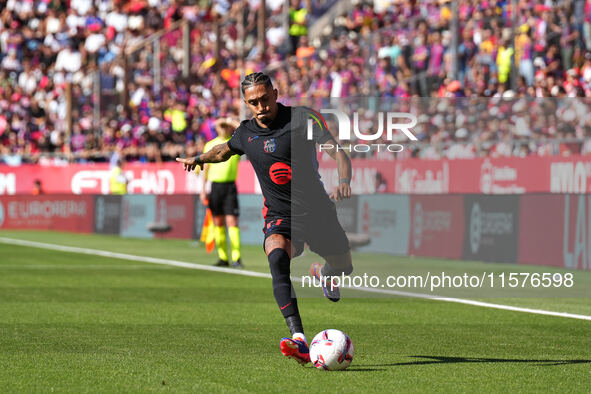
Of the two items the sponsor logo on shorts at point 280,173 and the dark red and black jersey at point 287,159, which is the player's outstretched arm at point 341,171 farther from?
the sponsor logo on shorts at point 280,173

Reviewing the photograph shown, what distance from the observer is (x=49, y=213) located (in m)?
31.4

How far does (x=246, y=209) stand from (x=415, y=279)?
31.8ft

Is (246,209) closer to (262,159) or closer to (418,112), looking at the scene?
(418,112)

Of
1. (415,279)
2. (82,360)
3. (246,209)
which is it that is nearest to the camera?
(82,360)

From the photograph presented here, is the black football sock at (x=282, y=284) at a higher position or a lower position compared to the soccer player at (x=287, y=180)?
lower

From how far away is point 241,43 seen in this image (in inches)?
1307

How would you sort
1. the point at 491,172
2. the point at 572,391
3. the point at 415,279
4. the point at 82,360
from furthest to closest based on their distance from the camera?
the point at 491,172, the point at 415,279, the point at 82,360, the point at 572,391

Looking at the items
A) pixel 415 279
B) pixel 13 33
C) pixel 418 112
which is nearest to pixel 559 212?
pixel 415 279

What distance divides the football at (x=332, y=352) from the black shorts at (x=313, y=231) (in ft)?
3.02

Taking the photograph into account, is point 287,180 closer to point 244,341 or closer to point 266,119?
point 266,119

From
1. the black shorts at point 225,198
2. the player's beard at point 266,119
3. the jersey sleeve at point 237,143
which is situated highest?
the player's beard at point 266,119

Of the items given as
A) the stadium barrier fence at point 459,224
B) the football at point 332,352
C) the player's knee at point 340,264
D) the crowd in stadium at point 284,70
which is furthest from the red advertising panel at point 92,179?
the football at point 332,352

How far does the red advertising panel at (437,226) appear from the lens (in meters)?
18.9

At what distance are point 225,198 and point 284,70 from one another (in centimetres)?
1096
